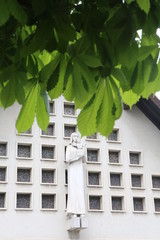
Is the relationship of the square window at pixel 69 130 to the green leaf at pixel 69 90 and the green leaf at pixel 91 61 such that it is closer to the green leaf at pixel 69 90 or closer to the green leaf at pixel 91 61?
the green leaf at pixel 69 90

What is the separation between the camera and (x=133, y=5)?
1.48 meters

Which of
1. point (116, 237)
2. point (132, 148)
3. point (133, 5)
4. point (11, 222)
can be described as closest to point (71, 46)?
point (133, 5)

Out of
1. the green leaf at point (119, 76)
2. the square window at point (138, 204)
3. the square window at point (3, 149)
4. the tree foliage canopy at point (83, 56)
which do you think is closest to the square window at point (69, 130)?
the square window at point (3, 149)

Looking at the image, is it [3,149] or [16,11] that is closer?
[16,11]

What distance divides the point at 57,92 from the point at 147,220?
12.7 meters

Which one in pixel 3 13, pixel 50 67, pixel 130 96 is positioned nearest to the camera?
pixel 3 13

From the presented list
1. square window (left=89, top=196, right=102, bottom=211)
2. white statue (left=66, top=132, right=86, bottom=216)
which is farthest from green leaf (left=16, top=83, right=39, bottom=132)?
square window (left=89, top=196, right=102, bottom=211)

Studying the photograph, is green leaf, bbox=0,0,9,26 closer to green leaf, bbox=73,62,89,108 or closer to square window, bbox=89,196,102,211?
green leaf, bbox=73,62,89,108

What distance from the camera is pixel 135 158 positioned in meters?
14.7

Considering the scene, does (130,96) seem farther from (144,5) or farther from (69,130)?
(69,130)

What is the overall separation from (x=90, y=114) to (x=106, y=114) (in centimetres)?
6

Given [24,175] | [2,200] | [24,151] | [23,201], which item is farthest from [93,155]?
[2,200]

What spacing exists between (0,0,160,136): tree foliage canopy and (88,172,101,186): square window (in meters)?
12.1

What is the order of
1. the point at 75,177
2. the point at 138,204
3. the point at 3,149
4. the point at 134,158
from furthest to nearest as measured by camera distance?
the point at 134,158 < the point at 138,204 < the point at 3,149 < the point at 75,177
